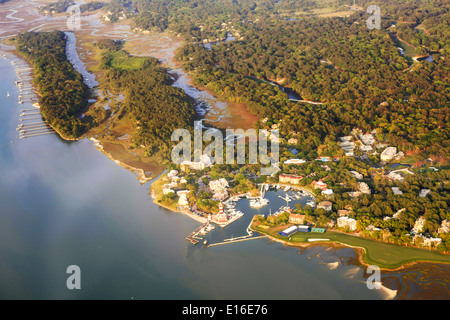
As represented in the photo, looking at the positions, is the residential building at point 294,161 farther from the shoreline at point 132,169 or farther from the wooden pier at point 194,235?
the shoreline at point 132,169

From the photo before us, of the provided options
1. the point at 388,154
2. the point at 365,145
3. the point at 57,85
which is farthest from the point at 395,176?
the point at 57,85

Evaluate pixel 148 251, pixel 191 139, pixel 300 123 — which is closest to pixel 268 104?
pixel 300 123

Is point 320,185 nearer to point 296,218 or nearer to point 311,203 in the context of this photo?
point 311,203

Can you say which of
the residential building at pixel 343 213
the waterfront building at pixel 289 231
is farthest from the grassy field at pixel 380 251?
the residential building at pixel 343 213

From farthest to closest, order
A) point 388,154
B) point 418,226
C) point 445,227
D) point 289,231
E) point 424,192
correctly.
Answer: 1. point 388,154
2. point 424,192
3. point 289,231
4. point 418,226
5. point 445,227

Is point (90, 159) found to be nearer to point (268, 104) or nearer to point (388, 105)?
point (268, 104)
